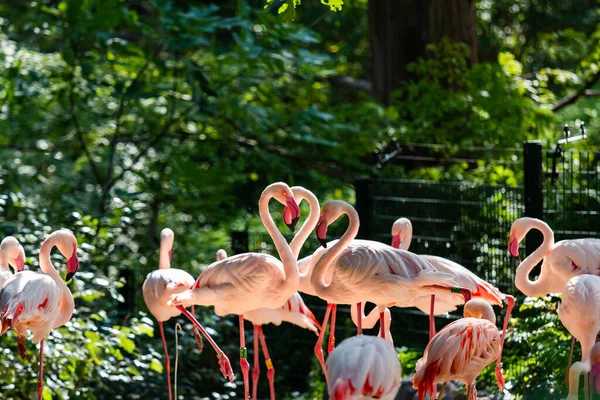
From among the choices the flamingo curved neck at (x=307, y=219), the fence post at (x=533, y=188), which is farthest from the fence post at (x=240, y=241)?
the fence post at (x=533, y=188)

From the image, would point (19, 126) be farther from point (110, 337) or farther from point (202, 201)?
point (110, 337)

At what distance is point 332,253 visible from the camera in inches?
222

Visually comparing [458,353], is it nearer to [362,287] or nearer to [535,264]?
[362,287]

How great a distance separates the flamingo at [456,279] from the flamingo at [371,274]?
0.21 meters

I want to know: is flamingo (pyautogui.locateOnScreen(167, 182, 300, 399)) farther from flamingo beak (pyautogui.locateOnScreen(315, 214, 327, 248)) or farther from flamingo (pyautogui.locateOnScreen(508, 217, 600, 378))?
flamingo (pyautogui.locateOnScreen(508, 217, 600, 378))

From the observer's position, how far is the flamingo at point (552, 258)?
5.90m

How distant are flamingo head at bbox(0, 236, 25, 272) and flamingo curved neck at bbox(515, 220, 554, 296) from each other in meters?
3.26

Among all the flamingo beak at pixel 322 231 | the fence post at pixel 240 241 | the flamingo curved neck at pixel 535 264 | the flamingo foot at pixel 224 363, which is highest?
the flamingo beak at pixel 322 231

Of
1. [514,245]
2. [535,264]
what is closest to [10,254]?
[514,245]

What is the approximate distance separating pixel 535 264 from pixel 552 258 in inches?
4.6

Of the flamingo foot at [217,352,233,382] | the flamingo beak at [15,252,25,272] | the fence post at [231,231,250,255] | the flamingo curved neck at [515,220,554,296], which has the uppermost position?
the flamingo beak at [15,252,25,272]

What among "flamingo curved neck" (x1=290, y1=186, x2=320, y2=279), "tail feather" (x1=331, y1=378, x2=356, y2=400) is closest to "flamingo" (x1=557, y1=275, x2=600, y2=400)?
"tail feather" (x1=331, y1=378, x2=356, y2=400)

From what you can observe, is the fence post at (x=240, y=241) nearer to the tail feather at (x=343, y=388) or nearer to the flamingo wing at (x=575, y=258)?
the flamingo wing at (x=575, y=258)

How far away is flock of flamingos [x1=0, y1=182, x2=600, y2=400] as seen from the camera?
16.2ft
